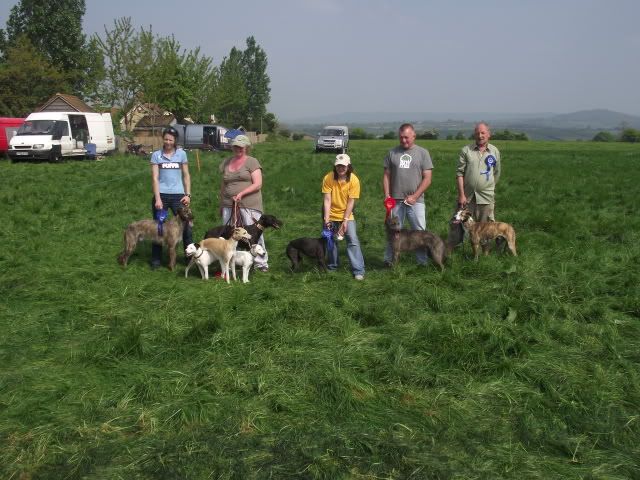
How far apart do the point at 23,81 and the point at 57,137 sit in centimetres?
2608

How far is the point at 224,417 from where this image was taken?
3.60m

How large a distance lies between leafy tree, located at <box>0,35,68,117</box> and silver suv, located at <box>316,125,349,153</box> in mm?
25347

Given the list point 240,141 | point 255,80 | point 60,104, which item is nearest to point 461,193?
point 240,141

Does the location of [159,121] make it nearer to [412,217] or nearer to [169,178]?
[169,178]

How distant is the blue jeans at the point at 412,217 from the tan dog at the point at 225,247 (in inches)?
72.6

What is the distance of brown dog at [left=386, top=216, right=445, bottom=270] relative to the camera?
707cm

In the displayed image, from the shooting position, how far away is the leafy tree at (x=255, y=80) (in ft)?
296

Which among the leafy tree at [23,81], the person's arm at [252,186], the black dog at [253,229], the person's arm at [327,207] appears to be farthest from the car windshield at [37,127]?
the leafy tree at [23,81]

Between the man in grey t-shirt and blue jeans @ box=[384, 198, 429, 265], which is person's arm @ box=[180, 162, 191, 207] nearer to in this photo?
the man in grey t-shirt

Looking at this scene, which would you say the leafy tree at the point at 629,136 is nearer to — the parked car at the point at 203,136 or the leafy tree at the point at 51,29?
the parked car at the point at 203,136

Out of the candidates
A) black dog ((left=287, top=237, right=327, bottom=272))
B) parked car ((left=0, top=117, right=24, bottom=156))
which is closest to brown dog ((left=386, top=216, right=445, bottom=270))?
black dog ((left=287, top=237, right=327, bottom=272))

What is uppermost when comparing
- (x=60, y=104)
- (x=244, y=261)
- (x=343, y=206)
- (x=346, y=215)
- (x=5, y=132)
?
(x=60, y=104)

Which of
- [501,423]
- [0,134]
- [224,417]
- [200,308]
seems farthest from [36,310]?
[0,134]

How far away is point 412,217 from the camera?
733 cm
